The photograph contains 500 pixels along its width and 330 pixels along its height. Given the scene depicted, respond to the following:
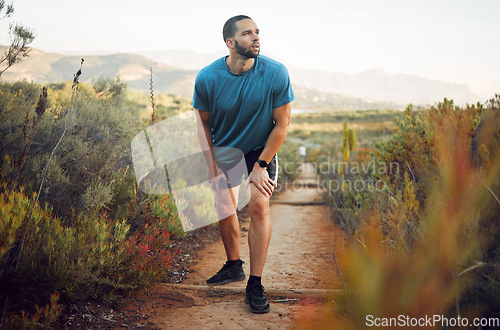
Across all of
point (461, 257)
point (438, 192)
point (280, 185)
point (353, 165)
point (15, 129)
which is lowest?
point (280, 185)

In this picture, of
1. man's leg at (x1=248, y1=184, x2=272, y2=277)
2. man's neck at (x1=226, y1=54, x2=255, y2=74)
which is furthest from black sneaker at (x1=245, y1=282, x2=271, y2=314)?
man's neck at (x1=226, y1=54, x2=255, y2=74)

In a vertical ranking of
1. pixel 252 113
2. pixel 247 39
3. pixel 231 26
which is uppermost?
pixel 231 26

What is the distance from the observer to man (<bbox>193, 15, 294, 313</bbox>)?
317 centimetres

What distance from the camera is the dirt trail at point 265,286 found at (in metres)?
2.92

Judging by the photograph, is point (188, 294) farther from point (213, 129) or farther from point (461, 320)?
point (461, 320)

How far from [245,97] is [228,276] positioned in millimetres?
1710

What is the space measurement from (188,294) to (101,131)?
7.14 ft

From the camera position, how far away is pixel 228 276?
375cm

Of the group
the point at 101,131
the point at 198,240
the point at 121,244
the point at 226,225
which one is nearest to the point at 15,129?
the point at 101,131

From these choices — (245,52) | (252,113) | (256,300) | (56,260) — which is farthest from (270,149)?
(56,260)

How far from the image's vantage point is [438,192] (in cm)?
A: 281

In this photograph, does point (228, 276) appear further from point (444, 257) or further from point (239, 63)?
point (444, 257)

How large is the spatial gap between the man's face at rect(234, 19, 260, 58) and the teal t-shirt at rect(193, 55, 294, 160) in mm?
183

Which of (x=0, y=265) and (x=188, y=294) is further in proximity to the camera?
(x=188, y=294)
